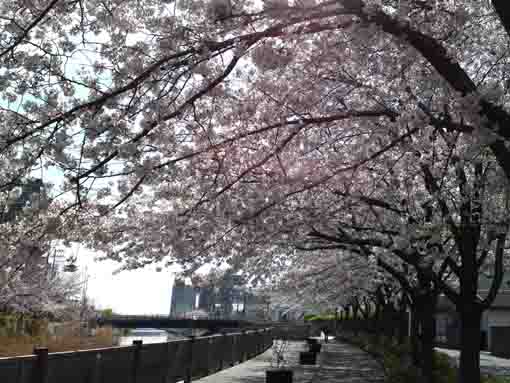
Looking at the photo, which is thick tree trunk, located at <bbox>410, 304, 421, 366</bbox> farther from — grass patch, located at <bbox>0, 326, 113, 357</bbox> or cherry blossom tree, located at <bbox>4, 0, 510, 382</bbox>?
grass patch, located at <bbox>0, 326, 113, 357</bbox>

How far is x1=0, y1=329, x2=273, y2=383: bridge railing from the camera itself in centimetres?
912

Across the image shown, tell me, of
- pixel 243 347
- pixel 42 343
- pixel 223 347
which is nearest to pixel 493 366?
pixel 243 347

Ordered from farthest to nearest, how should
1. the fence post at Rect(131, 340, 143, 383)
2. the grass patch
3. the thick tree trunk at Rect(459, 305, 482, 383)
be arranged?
1. the grass patch
2. the fence post at Rect(131, 340, 143, 383)
3. the thick tree trunk at Rect(459, 305, 482, 383)

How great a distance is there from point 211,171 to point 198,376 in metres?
9.39

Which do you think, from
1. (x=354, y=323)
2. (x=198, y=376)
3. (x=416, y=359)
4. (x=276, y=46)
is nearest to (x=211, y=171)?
(x=276, y=46)

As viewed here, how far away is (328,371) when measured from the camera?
941 inches

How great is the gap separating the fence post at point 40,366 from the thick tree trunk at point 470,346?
8029 mm

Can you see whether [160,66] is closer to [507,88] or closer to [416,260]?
[507,88]

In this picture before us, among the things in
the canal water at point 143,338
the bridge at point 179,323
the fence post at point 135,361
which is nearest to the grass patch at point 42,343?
the canal water at point 143,338

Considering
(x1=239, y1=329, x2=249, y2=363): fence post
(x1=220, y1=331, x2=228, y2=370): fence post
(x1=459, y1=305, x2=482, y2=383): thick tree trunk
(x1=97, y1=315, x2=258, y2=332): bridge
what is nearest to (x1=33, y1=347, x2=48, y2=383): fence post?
(x1=459, y1=305, x2=482, y2=383): thick tree trunk

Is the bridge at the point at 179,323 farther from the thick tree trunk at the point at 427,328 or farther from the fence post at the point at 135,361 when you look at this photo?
the fence post at the point at 135,361

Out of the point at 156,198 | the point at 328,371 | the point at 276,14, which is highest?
the point at 276,14

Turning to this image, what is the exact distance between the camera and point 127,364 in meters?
12.7

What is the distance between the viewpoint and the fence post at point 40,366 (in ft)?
30.1
